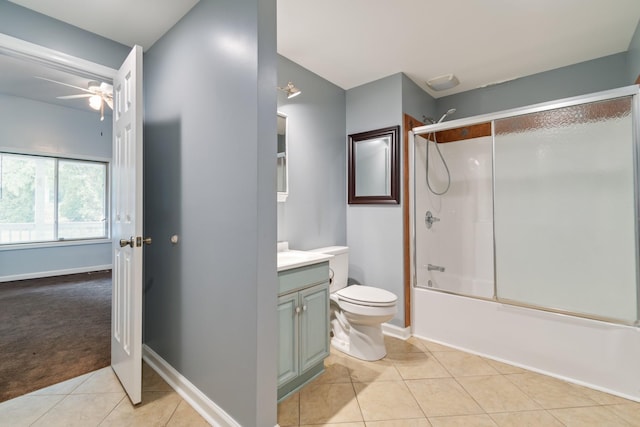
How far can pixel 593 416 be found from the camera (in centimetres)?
159

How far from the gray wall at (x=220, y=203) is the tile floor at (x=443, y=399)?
44 centimetres

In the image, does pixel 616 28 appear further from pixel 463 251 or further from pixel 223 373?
pixel 223 373

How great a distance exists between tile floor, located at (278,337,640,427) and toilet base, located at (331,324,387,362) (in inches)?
2.2

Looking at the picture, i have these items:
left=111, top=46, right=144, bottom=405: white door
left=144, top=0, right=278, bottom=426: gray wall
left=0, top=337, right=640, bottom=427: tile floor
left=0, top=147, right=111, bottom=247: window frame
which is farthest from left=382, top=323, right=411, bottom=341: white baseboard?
left=0, top=147, right=111, bottom=247: window frame

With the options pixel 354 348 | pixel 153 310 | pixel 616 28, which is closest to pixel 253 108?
pixel 153 310

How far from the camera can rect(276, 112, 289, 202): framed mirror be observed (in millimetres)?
2316

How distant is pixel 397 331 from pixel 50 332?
3180mm

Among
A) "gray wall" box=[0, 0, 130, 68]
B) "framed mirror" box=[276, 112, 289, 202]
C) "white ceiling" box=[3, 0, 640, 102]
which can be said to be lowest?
"framed mirror" box=[276, 112, 289, 202]

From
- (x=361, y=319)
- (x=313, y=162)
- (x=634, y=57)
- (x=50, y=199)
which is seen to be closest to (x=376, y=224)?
(x=313, y=162)

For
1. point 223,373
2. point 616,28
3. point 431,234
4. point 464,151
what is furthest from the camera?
point 464,151

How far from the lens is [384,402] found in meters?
1.71

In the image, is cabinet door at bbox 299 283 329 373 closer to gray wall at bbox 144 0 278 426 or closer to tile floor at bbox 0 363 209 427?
gray wall at bbox 144 0 278 426

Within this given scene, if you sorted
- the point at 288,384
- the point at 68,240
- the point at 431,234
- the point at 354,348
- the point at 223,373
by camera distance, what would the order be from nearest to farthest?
the point at 223,373
the point at 288,384
the point at 354,348
the point at 431,234
the point at 68,240

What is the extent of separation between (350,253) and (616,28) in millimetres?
2679
